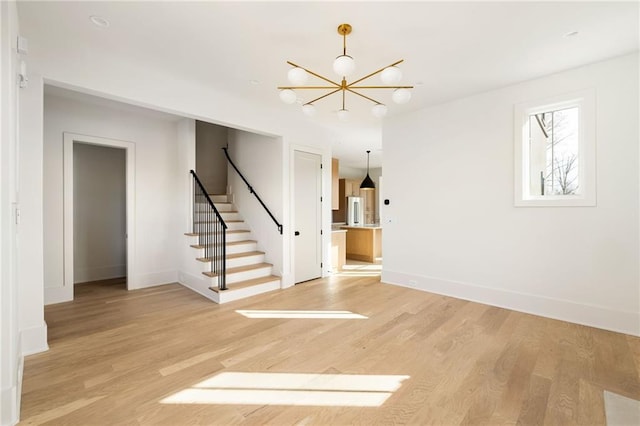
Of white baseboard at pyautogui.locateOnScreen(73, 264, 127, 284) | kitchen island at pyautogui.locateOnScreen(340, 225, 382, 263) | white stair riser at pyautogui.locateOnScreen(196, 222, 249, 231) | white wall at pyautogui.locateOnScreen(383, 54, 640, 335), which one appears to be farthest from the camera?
kitchen island at pyautogui.locateOnScreen(340, 225, 382, 263)

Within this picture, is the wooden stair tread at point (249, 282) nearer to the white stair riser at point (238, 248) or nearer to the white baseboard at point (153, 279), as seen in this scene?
the white stair riser at point (238, 248)

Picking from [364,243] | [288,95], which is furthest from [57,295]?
[364,243]

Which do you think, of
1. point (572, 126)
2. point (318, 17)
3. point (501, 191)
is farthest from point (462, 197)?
point (318, 17)

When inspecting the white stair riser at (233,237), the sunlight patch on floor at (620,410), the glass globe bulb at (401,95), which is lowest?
the sunlight patch on floor at (620,410)

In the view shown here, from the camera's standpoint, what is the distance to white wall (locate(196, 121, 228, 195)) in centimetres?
623

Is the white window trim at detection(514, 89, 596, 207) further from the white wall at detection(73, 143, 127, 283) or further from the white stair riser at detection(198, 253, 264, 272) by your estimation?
the white wall at detection(73, 143, 127, 283)

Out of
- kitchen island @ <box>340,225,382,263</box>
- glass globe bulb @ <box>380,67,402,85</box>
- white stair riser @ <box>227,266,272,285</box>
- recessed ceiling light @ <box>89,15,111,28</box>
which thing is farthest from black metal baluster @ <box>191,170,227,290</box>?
kitchen island @ <box>340,225,382,263</box>

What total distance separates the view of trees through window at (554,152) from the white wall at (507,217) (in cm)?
26

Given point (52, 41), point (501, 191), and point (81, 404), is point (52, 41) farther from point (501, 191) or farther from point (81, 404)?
point (501, 191)

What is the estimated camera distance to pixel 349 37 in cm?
265

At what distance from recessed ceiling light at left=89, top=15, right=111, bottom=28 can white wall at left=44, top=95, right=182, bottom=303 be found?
220cm

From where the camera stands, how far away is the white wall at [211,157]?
6.23 metres

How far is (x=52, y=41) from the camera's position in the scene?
270 cm

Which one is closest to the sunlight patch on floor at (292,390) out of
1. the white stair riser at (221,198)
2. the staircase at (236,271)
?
the staircase at (236,271)
